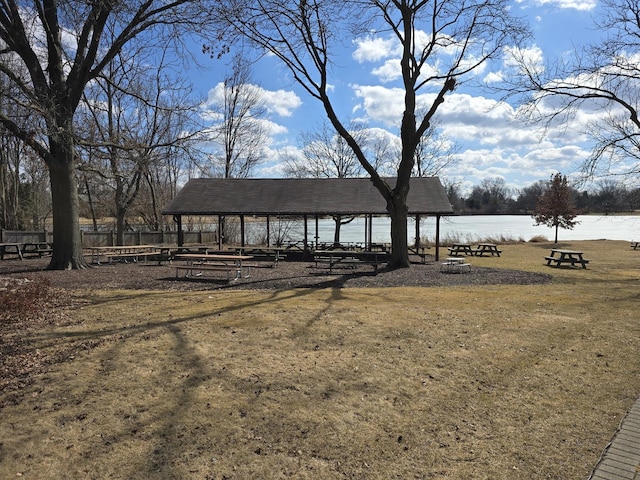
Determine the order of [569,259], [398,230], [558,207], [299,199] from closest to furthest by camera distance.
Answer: [398,230] → [569,259] → [299,199] → [558,207]

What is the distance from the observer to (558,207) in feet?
127

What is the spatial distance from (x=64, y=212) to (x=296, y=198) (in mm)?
10750

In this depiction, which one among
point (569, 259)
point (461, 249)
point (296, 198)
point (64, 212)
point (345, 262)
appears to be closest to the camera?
point (64, 212)

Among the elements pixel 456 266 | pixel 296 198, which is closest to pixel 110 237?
pixel 296 198

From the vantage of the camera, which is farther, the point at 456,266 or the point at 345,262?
the point at 456,266

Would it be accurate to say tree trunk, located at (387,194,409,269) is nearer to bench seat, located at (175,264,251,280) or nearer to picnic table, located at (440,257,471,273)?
picnic table, located at (440,257,471,273)

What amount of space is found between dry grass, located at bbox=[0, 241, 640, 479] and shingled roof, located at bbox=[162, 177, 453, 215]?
41.1 ft

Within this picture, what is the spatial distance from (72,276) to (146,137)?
19.5 meters

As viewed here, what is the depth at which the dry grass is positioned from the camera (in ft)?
10.2

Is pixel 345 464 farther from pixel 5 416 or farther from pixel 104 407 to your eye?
pixel 5 416

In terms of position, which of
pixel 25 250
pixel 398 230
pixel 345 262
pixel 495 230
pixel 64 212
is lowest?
pixel 345 262

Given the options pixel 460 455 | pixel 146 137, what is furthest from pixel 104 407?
pixel 146 137

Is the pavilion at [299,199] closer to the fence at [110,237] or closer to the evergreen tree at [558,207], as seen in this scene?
the fence at [110,237]

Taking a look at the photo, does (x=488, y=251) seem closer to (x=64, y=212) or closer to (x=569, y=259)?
(x=569, y=259)
